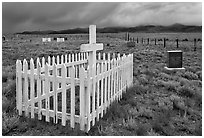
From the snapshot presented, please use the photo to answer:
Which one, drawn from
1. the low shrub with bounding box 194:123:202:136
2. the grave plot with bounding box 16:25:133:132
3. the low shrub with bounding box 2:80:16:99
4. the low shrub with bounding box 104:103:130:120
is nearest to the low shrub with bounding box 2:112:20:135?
the grave plot with bounding box 16:25:133:132

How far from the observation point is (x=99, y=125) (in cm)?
407

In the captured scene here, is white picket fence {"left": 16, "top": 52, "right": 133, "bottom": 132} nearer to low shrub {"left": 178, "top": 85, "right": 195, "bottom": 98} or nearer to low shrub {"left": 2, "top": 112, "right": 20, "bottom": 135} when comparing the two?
low shrub {"left": 2, "top": 112, "right": 20, "bottom": 135}

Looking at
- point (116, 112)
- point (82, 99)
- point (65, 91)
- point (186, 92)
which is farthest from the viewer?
point (186, 92)

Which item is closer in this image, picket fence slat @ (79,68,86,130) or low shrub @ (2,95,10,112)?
picket fence slat @ (79,68,86,130)

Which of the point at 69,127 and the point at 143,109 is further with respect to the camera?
the point at 143,109

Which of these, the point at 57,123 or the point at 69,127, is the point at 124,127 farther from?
the point at 57,123

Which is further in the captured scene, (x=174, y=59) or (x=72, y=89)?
(x=174, y=59)

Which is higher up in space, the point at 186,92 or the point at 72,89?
the point at 72,89

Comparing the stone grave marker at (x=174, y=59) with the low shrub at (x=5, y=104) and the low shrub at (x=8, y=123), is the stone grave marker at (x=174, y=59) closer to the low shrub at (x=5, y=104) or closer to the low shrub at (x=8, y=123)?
the low shrub at (x=5, y=104)

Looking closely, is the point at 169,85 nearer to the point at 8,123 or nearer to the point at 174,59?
the point at 174,59

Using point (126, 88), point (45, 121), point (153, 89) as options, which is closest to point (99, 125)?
point (45, 121)

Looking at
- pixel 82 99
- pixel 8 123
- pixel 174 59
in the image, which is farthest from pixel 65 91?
pixel 174 59

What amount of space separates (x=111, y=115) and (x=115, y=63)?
4.46ft

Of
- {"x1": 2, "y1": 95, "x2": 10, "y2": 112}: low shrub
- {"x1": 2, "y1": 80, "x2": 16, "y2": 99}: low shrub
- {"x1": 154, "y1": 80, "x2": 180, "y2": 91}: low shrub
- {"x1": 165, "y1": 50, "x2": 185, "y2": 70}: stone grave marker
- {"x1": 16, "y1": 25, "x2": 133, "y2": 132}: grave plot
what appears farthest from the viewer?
{"x1": 165, "y1": 50, "x2": 185, "y2": 70}: stone grave marker
